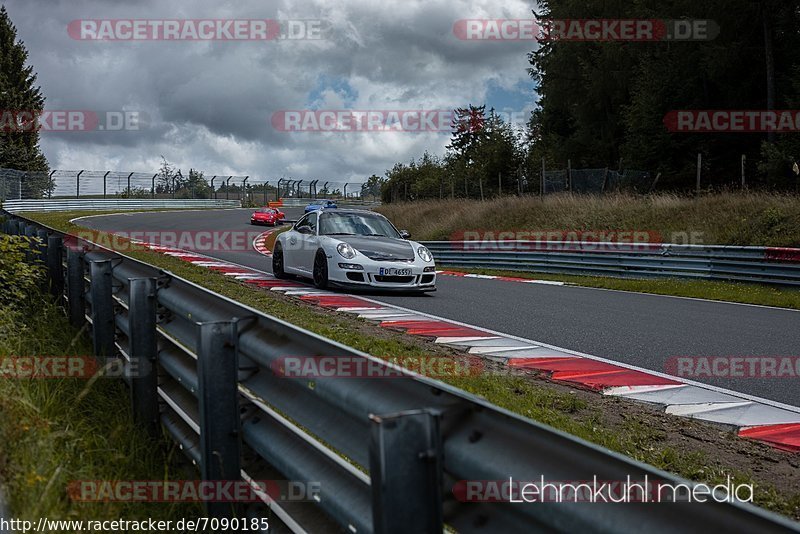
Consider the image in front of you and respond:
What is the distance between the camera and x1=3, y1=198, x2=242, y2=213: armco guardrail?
145ft

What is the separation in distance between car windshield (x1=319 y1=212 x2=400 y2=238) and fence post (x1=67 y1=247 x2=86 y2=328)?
247 inches

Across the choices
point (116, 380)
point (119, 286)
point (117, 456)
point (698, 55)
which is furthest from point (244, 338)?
point (698, 55)

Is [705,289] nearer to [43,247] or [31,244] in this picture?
[43,247]

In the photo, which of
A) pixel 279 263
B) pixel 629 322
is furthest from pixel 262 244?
pixel 629 322

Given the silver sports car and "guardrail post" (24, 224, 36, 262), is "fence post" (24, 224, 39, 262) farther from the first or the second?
the silver sports car

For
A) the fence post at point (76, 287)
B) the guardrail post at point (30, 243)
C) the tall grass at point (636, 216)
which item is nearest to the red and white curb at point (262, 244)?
the tall grass at point (636, 216)

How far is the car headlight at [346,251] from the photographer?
12258 mm

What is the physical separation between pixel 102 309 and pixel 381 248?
7137 mm

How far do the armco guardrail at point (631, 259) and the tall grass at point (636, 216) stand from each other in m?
2.46

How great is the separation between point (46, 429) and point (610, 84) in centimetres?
4126

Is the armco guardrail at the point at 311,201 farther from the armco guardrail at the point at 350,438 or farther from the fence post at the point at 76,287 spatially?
the armco guardrail at the point at 350,438

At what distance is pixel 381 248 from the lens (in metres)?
12.5

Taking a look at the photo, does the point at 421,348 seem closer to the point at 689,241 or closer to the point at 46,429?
the point at 46,429

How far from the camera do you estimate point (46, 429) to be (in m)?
3.96
